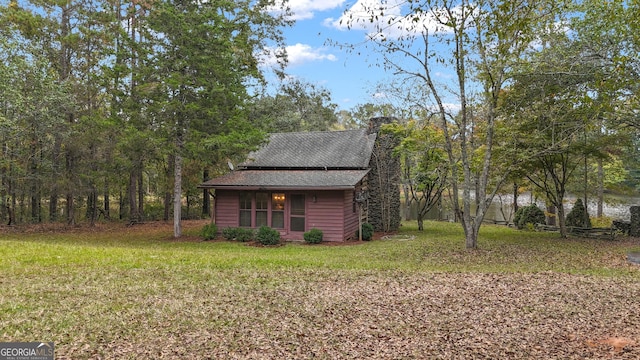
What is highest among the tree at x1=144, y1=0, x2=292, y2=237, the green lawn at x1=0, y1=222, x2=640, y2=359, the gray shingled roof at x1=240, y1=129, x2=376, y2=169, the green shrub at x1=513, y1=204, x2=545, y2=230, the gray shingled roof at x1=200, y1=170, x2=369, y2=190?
the tree at x1=144, y1=0, x2=292, y2=237

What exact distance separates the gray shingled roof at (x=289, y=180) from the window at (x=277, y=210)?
2.36 ft

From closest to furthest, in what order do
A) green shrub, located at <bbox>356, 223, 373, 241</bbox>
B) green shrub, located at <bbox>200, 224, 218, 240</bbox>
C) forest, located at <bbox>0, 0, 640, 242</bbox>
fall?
forest, located at <bbox>0, 0, 640, 242</bbox> < green shrub, located at <bbox>200, 224, 218, 240</bbox> < green shrub, located at <bbox>356, 223, 373, 241</bbox>

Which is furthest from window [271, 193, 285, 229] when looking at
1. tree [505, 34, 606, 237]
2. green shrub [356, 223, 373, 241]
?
tree [505, 34, 606, 237]

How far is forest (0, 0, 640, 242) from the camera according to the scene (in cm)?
1166

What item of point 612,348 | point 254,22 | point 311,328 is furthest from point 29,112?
point 612,348

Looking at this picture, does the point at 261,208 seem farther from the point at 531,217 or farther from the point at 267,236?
the point at 531,217

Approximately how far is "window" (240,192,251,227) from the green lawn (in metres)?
5.77

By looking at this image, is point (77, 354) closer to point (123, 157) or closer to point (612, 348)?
point (612, 348)

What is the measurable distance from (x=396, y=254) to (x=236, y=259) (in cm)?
507

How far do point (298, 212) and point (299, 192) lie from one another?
2.78 ft

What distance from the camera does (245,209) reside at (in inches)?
662

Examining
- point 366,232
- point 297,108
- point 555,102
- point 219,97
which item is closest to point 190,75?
point 219,97

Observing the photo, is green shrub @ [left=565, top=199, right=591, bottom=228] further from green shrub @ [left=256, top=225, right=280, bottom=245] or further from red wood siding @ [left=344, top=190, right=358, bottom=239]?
green shrub @ [left=256, top=225, right=280, bottom=245]

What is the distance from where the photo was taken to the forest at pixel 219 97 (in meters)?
11.7
